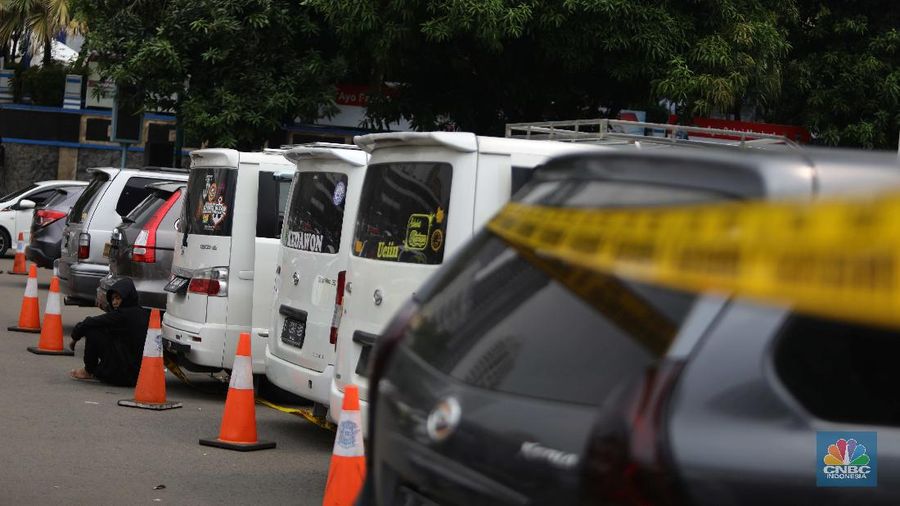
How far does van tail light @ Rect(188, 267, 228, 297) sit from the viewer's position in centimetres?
1116

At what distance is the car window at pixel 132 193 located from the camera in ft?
52.5

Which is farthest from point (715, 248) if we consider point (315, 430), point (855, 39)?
point (855, 39)

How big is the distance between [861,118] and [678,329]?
71.7 feet

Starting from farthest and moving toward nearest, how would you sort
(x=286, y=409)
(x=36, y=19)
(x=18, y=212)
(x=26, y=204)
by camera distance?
(x=36, y=19) → (x=18, y=212) → (x=26, y=204) → (x=286, y=409)

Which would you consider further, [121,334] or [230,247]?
[121,334]

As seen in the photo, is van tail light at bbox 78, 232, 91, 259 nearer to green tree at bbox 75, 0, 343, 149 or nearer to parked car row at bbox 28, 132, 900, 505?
green tree at bbox 75, 0, 343, 149

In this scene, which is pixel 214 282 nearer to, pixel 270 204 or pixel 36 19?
pixel 270 204

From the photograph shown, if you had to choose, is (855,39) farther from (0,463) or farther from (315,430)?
(0,463)

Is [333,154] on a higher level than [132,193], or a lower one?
higher

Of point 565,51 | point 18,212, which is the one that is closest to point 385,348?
point 565,51

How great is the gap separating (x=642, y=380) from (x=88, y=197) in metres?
14.3

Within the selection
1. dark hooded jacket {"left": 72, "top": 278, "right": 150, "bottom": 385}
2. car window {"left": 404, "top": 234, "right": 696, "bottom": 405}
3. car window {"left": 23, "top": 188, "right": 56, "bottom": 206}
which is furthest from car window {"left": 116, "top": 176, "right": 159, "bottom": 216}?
car window {"left": 404, "top": 234, "right": 696, "bottom": 405}

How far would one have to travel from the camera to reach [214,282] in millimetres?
11172

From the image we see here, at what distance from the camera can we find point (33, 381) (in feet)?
39.9
